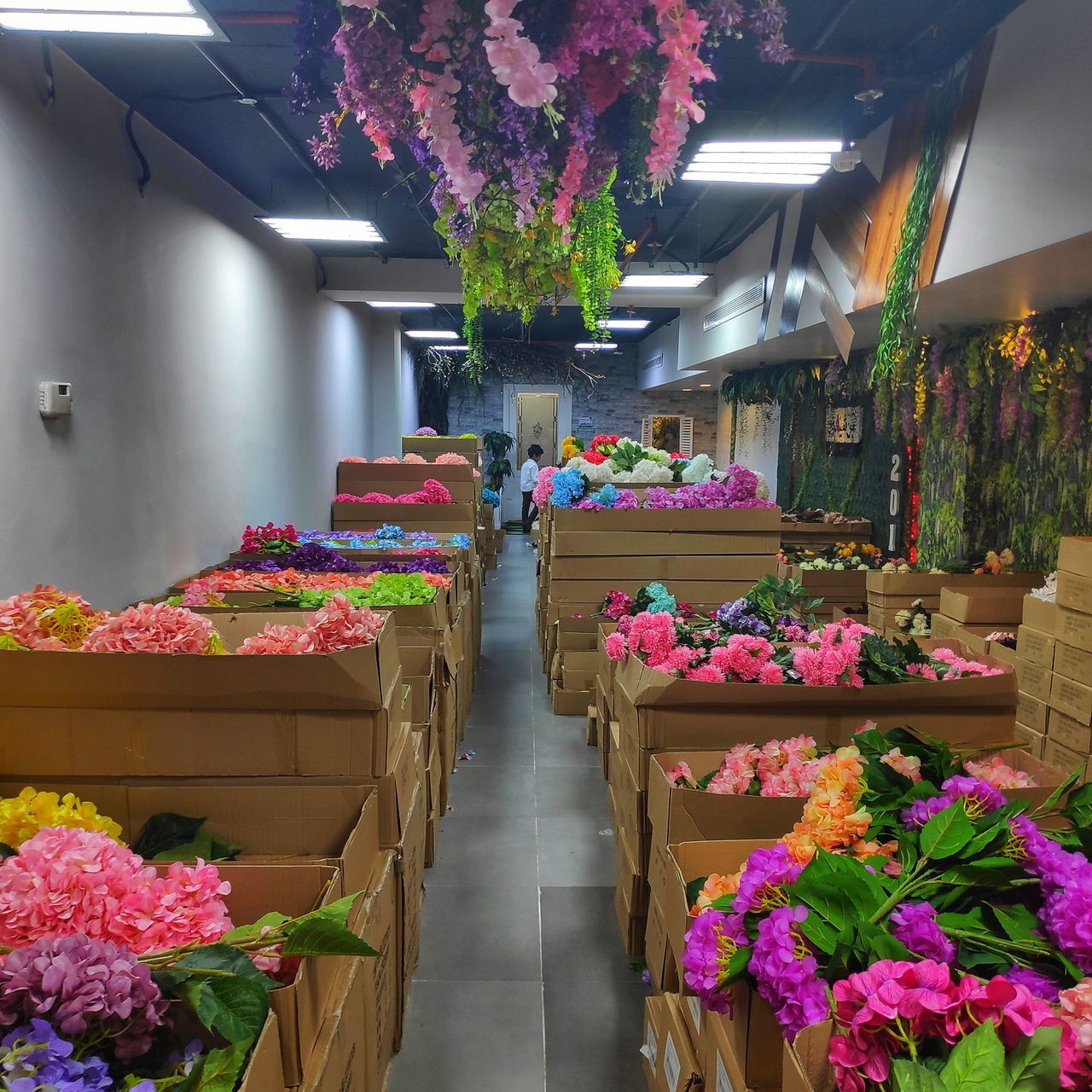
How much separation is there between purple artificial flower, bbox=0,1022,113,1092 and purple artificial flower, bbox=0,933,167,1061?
0.03m

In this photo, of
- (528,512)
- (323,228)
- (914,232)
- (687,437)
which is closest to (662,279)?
(914,232)

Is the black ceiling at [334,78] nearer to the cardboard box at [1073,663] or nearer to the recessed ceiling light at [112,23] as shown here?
the recessed ceiling light at [112,23]

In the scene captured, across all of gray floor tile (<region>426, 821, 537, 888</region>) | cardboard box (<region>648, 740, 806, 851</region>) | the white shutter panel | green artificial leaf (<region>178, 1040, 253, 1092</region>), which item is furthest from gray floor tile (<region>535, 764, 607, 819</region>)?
the white shutter panel

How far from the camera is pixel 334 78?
12.5 feet

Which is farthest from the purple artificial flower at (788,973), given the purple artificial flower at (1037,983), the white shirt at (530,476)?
the white shirt at (530,476)

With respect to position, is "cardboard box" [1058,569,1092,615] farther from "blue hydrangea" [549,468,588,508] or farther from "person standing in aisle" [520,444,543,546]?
"person standing in aisle" [520,444,543,546]

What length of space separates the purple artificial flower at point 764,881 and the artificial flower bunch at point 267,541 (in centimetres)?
417

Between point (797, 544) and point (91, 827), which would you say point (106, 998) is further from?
point (797, 544)

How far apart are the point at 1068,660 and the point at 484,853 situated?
2.82 metres

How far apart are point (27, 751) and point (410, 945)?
3.92 ft

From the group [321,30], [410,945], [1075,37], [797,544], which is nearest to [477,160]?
[321,30]

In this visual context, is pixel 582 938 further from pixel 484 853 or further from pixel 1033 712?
pixel 1033 712

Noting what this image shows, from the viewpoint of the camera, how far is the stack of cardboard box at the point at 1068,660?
362cm

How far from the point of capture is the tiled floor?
7.34ft
